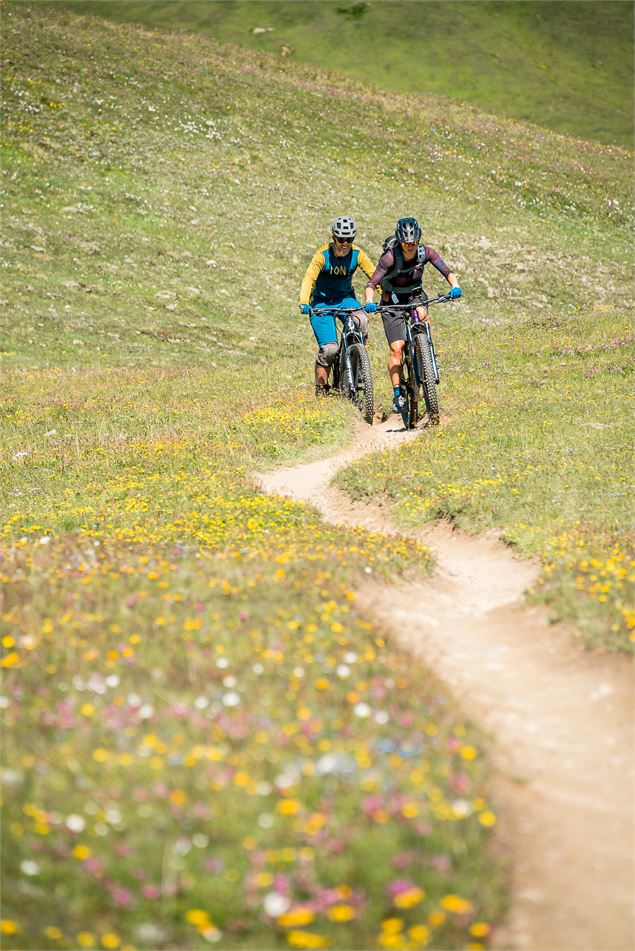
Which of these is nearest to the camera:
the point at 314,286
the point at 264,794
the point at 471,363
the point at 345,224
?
the point at 264,794

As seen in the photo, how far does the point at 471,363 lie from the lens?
27094 mm

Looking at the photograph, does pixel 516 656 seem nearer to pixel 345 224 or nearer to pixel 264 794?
pixel 264 794

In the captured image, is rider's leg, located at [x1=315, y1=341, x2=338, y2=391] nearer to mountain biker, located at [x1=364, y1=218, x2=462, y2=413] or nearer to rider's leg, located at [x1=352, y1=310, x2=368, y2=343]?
rider's leg, located at [x1=352, y1=310, x2=368, y2=343]

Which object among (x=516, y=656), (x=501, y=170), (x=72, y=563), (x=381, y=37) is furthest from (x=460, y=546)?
(x=381, y=37)

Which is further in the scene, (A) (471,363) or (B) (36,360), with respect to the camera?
(B) (36,360)

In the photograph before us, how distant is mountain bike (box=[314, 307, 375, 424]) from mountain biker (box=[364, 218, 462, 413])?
0.75 m

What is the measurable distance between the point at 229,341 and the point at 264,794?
29797mm

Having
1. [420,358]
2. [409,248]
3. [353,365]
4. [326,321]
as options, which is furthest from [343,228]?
[353,365]

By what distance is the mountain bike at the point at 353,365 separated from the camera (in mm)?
19125

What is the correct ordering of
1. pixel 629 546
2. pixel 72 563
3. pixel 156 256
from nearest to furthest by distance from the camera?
1. pixel 72 563
2. pixel 629 546
3. pixel 156 256

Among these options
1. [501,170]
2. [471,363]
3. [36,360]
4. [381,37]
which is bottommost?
[36,360]

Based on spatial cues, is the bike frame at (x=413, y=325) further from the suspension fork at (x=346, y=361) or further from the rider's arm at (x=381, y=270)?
the suspension fork at (x=346, y=361)

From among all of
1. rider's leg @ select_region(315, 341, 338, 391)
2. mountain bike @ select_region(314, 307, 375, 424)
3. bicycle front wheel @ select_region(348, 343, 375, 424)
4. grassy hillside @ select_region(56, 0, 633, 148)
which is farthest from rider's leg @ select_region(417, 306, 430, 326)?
grassy hillside @ select_region(56, 0, 633, 148)

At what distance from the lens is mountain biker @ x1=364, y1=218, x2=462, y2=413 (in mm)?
17625
